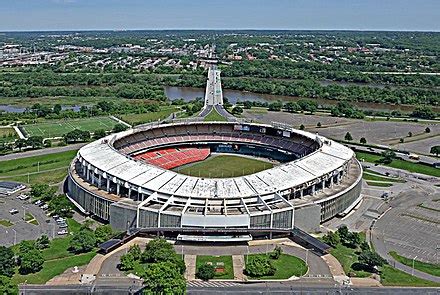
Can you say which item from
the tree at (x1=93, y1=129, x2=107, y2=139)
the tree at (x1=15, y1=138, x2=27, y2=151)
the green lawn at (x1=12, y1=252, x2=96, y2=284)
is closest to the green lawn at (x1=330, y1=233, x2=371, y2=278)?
the green lawn at (x1=12, y1=252, x2=96, y2=284)

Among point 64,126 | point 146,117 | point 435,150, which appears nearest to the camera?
point 435,150

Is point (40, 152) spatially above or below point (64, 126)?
below

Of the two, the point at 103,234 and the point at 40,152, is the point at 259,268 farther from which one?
the point at 40,152

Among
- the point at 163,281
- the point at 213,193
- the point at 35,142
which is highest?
the point at 213,193

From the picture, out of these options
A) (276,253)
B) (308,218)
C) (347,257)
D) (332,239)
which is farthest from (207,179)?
(347,257)

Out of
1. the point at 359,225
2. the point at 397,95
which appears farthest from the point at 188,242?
the point at 397,95

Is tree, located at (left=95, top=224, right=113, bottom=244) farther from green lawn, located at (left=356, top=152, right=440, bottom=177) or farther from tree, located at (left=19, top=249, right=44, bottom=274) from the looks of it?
green lawn, located at (left=356, top=152, right=440, bottom=177)

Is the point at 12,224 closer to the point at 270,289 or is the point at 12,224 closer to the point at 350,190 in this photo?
the point at 270,289
